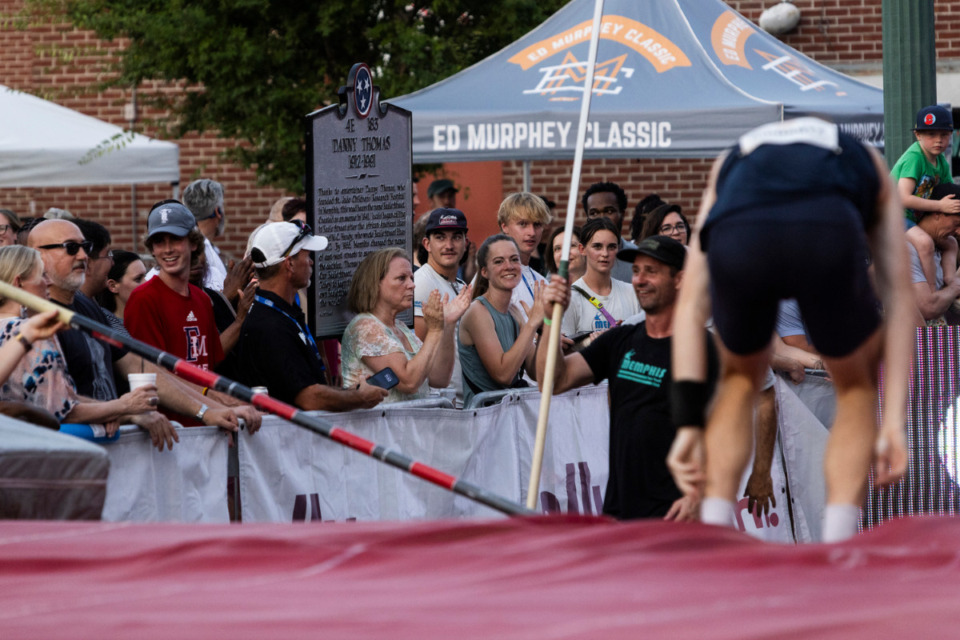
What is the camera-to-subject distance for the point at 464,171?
16.8m

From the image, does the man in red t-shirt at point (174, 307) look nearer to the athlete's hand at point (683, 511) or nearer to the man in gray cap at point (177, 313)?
the man in gray cap at point (177, 313)

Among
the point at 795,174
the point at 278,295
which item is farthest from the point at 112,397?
the point at 795,174

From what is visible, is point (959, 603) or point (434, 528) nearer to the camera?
point (959, 603)

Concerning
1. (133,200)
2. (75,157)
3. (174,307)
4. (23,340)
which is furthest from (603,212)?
(133,200)

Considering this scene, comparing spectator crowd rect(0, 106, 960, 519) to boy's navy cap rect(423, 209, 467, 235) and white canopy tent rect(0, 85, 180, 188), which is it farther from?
white canopy tent rect(0, 85, 180, 188)

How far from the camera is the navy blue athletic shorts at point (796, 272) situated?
11.8 feet

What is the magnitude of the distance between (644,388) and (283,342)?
184cm

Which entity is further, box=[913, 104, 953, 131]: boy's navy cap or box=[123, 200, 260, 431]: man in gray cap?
box=[913, 104, 953, 131]: boy's navy cap

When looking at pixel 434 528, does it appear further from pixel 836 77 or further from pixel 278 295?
pixel 836 77

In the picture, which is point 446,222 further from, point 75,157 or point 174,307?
point 75,157

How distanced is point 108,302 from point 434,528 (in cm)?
444

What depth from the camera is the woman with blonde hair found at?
6801mm

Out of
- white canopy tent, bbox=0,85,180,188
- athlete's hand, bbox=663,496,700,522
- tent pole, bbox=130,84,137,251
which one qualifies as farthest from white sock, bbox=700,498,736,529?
tent pole, bbox=130,84,137,251

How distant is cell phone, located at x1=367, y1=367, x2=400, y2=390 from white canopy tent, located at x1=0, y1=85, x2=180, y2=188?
5.51 meters
